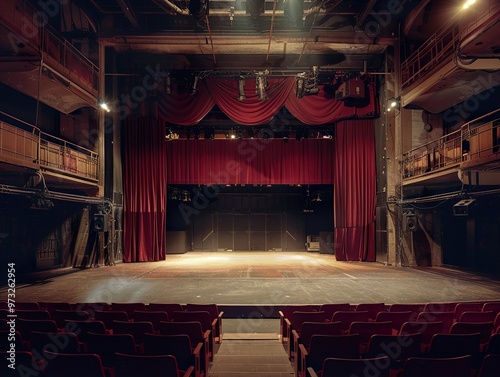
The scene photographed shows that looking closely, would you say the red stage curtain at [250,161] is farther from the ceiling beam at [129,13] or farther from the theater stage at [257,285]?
the ceiling beam at [129,13]

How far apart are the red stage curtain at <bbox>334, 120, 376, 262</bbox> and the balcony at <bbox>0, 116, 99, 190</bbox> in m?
9.48

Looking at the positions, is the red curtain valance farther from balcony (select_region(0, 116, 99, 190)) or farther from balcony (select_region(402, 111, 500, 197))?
balcony (select_region(0, 116, 99, 190))

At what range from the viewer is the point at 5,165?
344 inches

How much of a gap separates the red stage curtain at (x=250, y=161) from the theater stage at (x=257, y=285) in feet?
13.9

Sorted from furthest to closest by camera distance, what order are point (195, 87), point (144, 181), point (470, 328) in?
point (144, 181)
point (195, 87)
point (470, 328)

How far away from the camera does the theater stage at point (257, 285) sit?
764cm

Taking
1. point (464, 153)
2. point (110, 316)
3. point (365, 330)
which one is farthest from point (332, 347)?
point (464, 153)

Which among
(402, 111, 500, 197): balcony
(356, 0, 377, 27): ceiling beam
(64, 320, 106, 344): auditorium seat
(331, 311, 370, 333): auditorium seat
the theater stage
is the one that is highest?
(356, 0, 377, 27): ceiling beam

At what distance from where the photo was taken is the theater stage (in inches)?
301

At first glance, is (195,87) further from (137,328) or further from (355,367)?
(355,367)

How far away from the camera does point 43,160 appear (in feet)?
34.7

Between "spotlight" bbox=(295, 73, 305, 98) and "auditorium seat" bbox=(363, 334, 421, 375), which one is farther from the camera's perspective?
"spotlight" bbox=(295, 73, 305, 98)

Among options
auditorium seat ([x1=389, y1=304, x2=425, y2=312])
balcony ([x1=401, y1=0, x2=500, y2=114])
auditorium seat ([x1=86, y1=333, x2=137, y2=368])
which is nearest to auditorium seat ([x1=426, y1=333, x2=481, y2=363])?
auditorium seat ([x1=389, y1=304, x2=425, y2=312])

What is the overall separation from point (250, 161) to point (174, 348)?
42.4ft
